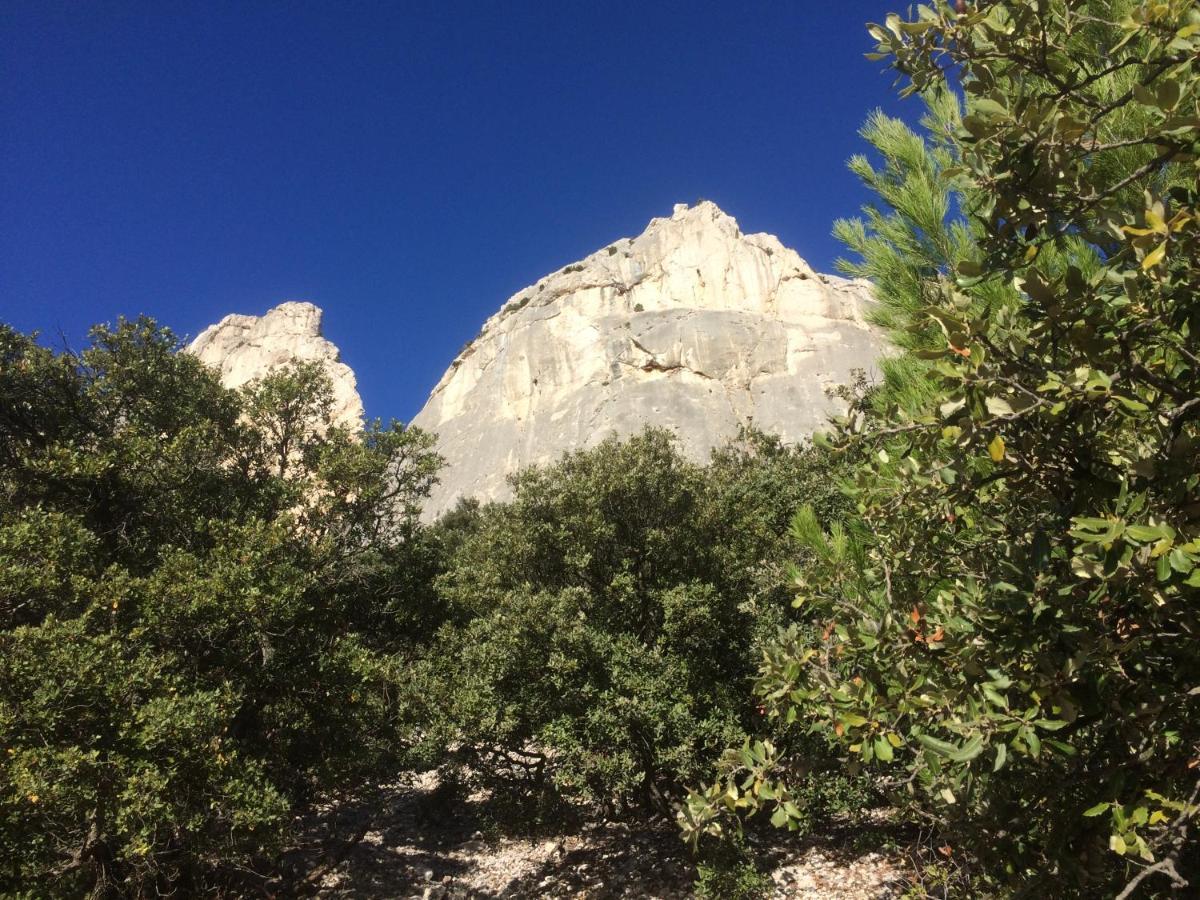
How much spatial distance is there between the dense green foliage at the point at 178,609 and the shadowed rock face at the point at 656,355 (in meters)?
37.3

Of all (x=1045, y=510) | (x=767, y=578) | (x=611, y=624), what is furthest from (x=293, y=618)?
(x=1045, y=510)

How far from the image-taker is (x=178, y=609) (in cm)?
718

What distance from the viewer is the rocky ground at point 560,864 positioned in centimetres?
934

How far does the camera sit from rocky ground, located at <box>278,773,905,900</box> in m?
9.34

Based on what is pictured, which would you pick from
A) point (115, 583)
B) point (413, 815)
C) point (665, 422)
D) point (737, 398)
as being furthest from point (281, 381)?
point (737, 398)

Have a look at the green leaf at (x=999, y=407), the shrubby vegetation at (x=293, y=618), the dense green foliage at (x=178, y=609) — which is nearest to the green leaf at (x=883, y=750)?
the green leaf at (x=999, y=407)

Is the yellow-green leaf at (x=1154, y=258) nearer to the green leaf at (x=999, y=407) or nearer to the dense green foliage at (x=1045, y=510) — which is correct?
the dense green foliage at (x=1045, y=510)

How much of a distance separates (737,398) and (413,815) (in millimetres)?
46068

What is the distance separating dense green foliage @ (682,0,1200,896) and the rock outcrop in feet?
252

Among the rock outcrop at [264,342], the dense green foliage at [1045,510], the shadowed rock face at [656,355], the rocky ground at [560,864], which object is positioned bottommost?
the rocky ground at [560,864]

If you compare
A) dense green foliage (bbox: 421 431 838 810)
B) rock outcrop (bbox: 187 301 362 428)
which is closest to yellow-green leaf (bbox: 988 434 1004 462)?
dense green foliage (bbox: 421 431 838 810)

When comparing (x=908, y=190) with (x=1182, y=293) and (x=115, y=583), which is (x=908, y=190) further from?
(x=115, y=583)

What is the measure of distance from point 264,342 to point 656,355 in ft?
167

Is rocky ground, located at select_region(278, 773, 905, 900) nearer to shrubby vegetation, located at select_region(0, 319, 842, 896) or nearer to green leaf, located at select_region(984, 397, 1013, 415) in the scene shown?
shrubby vegetation, located at select_region(0, 319, 842, 896)
